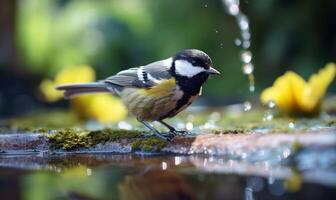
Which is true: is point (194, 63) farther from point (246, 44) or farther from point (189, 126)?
point (246, 44)

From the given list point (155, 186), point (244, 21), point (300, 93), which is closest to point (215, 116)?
point (300, 93)

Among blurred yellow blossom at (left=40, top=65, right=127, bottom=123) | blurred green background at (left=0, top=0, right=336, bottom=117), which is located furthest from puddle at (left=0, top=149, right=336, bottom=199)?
blurred green background at (left=0, top=0, right=336, bottom=117)

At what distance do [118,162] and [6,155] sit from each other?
2.43ft

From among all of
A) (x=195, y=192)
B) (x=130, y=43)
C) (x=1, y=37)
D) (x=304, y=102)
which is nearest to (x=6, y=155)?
(x=195, y=192)

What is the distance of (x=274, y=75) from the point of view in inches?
333

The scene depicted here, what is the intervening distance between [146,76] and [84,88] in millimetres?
794

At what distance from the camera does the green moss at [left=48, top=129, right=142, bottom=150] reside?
4109mm

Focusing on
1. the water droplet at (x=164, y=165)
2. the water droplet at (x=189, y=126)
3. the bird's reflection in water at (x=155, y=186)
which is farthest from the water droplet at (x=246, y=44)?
the bird's reflection in water at (x=155, y=186)

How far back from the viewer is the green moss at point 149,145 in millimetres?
3973

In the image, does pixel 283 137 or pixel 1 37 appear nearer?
pixel 283 137

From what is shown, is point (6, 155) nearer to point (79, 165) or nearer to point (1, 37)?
point (79, 165)

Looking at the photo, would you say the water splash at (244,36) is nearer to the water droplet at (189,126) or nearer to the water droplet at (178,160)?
the water droplet at (189,126)

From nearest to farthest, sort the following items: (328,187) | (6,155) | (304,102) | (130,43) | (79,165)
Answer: (328,187) → (79,165) → (6,155) → (304,102) → (130,43)

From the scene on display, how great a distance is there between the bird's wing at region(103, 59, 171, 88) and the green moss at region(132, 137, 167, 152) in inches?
20.4
